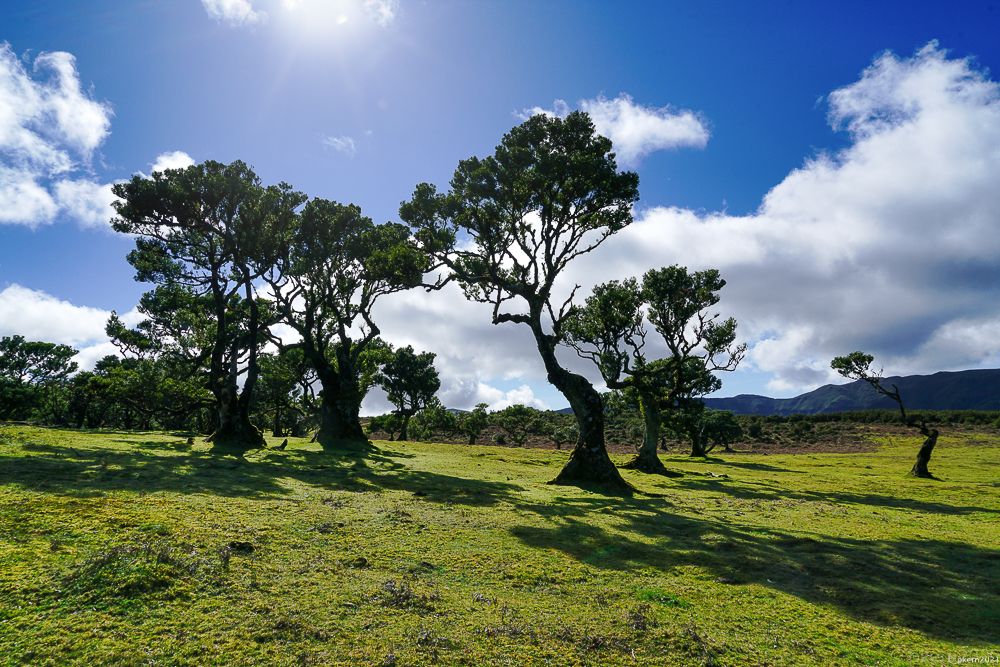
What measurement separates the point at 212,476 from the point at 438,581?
481 inches

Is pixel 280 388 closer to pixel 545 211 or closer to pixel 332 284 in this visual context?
pixel 332 284

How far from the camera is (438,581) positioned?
798 cm

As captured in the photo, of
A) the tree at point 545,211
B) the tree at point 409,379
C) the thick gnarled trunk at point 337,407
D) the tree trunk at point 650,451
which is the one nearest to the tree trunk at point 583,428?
the tree at point 545,211

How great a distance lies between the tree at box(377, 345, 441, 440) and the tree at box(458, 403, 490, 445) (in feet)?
62.0

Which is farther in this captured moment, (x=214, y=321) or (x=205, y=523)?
(x=214, y=321)

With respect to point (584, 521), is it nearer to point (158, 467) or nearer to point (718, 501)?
point (718, 501)

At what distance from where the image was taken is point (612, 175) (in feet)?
84.0

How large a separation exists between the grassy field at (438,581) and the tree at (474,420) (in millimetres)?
82259

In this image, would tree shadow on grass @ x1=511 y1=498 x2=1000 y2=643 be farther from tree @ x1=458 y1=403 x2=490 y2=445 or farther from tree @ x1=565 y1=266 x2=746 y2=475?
tree @ x1=458 y1=403 x2=490 y2=445

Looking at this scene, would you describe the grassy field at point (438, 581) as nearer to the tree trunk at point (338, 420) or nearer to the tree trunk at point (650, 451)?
the tree trunk at point (650, 451)

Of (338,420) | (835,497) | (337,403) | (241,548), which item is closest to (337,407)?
(337,403)

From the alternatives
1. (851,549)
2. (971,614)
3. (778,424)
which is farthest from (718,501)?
(778,424)

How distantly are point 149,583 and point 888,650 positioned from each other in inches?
407

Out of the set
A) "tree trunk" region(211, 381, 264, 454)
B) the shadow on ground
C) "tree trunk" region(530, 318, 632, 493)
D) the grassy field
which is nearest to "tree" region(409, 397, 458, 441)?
"tree trunk" region(211, 381, 264, 454)
